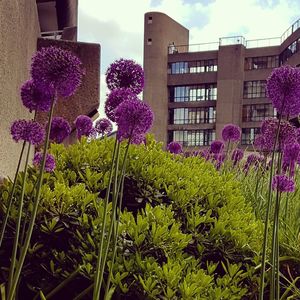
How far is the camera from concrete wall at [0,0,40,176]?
282 cm

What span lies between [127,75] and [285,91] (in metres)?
0.50

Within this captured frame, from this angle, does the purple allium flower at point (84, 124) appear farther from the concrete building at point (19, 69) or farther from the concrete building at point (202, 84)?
the concrete building at point (202, 84)

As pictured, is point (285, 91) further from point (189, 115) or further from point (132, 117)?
point (189, 115)

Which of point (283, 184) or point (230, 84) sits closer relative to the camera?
point (283, 184)

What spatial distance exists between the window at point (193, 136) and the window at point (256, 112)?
3.60 m

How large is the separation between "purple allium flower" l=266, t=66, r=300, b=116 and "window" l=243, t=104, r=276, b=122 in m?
51.1

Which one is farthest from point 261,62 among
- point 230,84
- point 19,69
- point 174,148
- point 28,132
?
point 28,132

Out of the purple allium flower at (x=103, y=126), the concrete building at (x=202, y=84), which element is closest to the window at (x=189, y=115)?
the concrete building at (x=202, y=84)

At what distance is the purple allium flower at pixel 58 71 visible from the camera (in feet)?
4.93

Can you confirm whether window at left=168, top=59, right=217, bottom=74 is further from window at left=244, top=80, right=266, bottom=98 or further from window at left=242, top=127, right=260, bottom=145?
window at left=242, top=127, right=260, bottom=145

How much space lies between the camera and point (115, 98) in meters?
1.78

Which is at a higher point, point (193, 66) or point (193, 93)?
point (193, 66)

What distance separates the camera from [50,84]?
1527 millimetres

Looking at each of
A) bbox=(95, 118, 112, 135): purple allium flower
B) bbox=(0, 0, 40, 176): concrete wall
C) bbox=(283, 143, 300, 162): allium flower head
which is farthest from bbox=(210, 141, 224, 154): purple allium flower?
bbox=(283, 143, 300, 162): allium flower head
